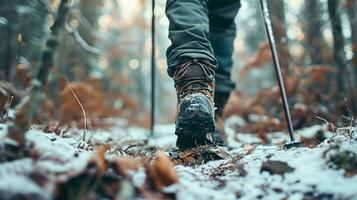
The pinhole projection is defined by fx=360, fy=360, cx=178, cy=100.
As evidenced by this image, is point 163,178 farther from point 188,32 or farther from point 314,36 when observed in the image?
point 314,36

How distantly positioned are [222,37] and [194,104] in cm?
104

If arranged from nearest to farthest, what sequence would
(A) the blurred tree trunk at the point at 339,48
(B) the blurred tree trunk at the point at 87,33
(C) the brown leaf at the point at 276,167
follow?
(C) the brown leaf at the point at 276,167 → (A) the blurred tree trunk at the point at 339,48 → (B) the blurred tree trunk at the point at 87,33

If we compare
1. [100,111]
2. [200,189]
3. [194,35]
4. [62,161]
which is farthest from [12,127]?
[100,111]

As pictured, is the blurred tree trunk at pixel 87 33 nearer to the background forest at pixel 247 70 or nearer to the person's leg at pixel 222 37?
the background forest at pixel 247 70

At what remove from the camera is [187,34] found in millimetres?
1708

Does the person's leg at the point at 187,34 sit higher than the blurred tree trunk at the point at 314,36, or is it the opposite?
the blurred tree trunk at the point at 314,36

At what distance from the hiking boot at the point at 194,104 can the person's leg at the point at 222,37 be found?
786 millimetres

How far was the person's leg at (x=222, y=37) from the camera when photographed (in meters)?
2.37

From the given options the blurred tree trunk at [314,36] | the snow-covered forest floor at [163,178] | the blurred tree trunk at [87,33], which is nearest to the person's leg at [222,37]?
the snow-covered forest floor at [163,178]

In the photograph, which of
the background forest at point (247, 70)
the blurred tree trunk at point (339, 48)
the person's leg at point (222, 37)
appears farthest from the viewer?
the blurred tree trunk at point (339, 48)

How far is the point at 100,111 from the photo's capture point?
5410 mm

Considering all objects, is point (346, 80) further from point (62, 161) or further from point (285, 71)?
point (62, 161)

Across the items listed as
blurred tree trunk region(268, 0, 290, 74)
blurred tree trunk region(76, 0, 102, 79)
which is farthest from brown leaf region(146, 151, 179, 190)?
blurred tree trunk region(76, 0, 102, 79)

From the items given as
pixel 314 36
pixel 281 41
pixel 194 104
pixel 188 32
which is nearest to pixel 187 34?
pixel 188 32
